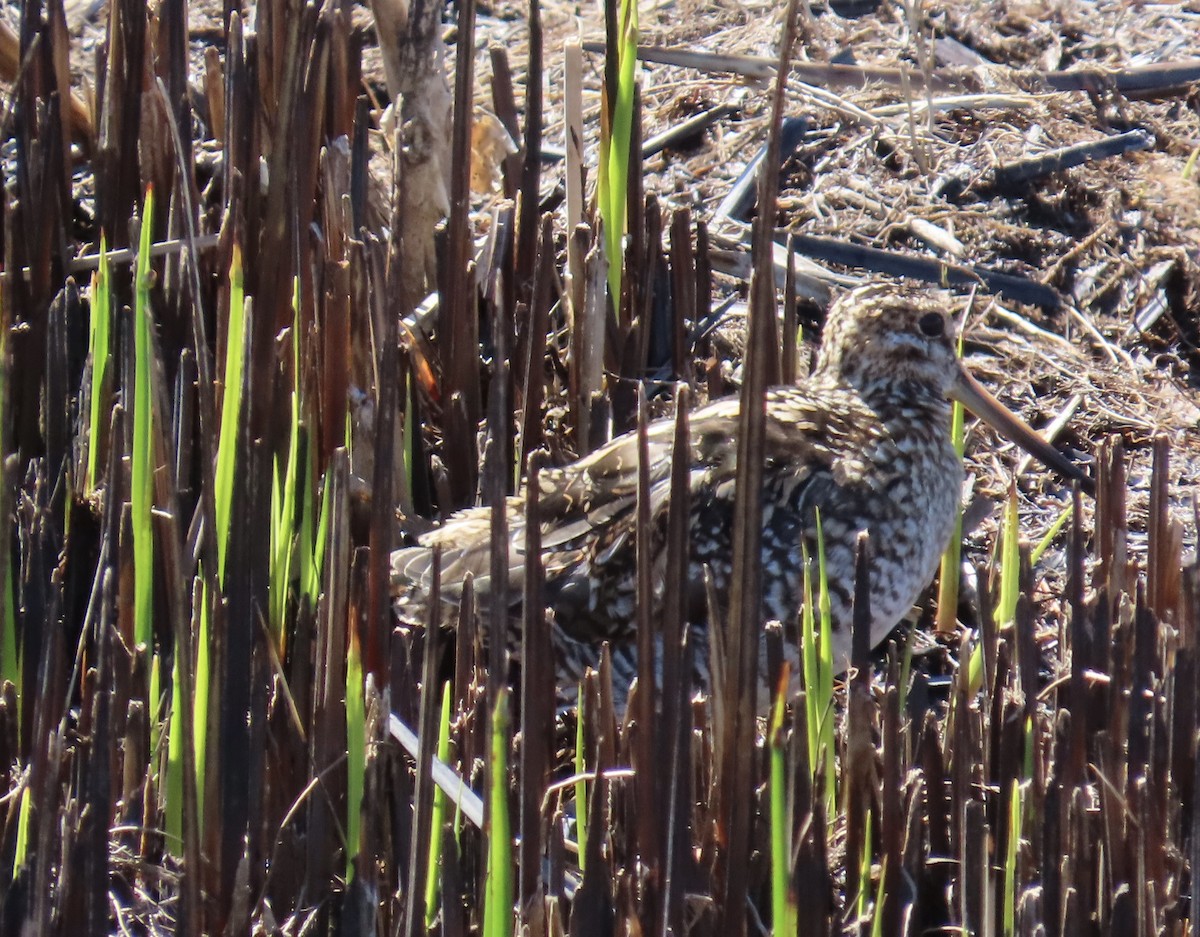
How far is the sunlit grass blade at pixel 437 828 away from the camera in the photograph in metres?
1.98

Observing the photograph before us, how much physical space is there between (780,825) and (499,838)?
30 cm

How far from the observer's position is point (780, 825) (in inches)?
71.7

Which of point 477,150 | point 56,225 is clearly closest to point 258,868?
point 56,225

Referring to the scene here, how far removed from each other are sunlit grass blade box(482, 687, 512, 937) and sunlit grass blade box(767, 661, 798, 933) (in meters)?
0.28

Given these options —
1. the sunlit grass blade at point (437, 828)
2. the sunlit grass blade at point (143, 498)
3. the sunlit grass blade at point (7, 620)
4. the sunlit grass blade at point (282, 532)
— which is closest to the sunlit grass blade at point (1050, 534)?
the sunlit grass blade at point (282, 532)

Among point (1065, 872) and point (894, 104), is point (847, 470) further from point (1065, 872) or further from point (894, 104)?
A: point (894, 104)

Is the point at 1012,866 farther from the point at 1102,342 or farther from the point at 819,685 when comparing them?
the point at 1102,342

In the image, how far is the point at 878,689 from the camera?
3.26 meters

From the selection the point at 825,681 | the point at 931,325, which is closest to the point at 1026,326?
the point at 931,325

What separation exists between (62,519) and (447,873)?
158cm

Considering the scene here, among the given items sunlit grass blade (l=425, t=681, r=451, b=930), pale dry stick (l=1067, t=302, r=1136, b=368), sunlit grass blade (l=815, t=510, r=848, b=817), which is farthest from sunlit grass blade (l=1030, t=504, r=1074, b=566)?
sunlit grass blade (l=425, t=681, r=451, b=930)

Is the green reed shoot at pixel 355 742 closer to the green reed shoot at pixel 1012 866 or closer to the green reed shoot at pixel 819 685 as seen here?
the green reed shoot at pixel 819 685

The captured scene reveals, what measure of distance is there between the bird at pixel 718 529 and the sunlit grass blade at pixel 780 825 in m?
1.39

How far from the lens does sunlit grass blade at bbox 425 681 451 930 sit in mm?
1976
